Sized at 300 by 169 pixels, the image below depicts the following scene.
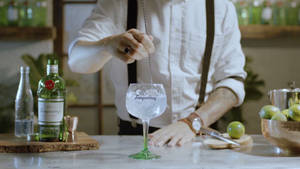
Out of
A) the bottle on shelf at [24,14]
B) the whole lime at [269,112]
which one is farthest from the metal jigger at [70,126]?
the bottle on shelf at [24,14]

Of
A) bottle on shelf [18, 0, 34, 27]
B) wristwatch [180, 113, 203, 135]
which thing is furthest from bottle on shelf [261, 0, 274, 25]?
wristwatch [180, 113, 203, 135]

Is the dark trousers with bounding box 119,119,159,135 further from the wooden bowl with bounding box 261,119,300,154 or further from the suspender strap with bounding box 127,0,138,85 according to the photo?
the wooden bowl with bounding box 261,119,300,154

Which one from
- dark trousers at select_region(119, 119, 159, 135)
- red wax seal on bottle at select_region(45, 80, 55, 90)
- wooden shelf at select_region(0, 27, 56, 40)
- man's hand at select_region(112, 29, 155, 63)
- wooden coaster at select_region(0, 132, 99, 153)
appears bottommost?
dark trousers at select_region(119, 119, 159, 135)

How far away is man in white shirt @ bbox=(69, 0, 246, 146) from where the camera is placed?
1962 millimetres

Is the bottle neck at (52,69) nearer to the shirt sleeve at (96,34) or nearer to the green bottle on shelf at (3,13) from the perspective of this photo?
the shirt sleeve at (96,34)

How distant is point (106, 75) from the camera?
5000 mm

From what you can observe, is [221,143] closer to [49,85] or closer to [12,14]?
[49,85]

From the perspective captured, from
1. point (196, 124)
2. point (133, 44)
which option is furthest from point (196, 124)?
point (133, 44)

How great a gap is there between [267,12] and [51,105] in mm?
3732

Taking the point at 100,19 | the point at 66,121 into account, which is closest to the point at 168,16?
the point at 100,19

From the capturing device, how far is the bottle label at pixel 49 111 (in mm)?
1384

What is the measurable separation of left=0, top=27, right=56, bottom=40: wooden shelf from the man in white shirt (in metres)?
2.38

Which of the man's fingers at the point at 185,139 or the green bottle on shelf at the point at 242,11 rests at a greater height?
the green bottle on shelf at the point at 242,11

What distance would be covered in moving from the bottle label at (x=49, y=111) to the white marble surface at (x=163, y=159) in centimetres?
11
